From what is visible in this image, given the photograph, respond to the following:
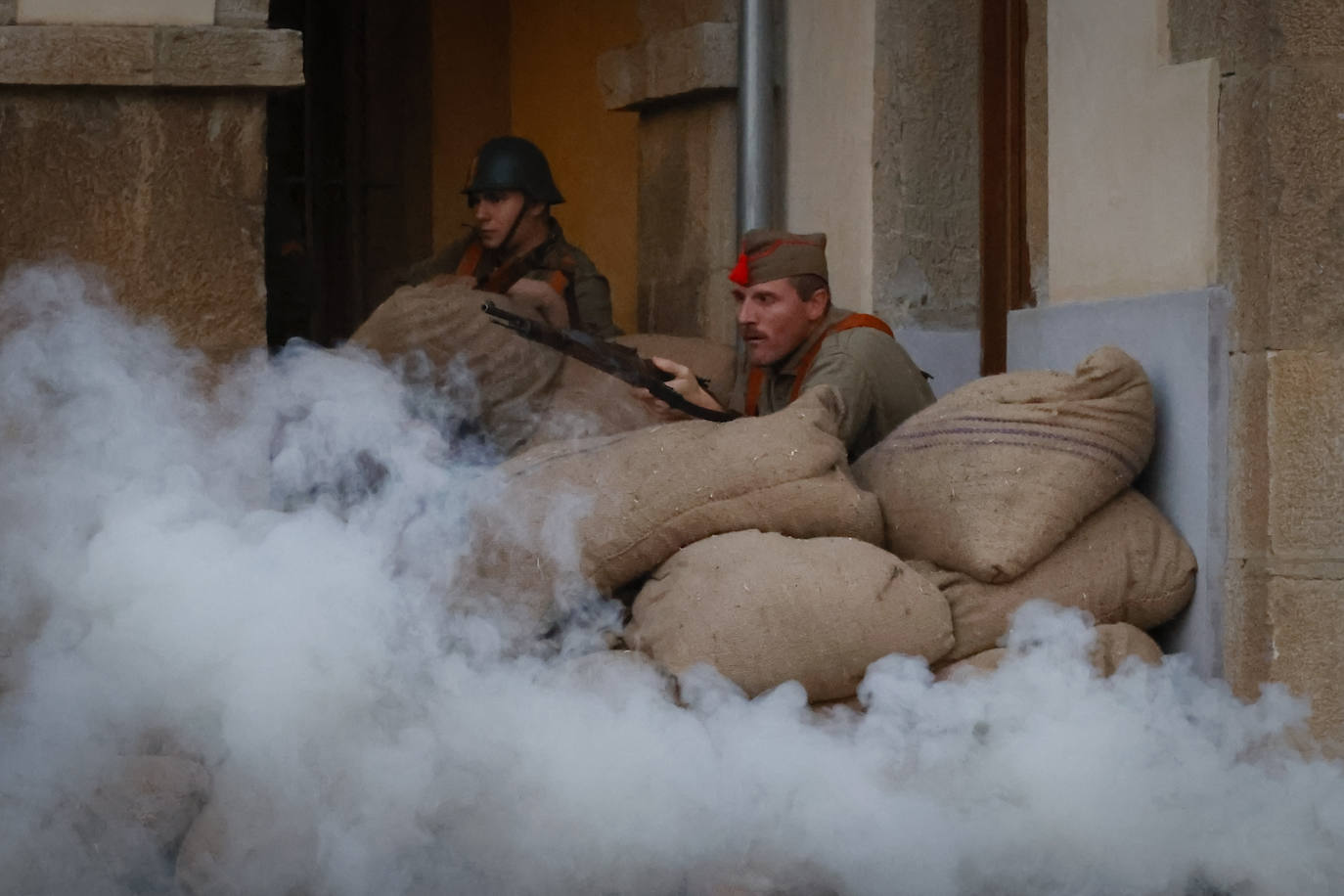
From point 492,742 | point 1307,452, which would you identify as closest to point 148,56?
point 492,742

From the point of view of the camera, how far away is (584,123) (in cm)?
819

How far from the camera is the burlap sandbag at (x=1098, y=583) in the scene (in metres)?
3.82

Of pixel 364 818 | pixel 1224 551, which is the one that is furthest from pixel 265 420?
pixel 1224 551

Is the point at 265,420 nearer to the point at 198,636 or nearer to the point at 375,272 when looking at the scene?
the point at 198,636

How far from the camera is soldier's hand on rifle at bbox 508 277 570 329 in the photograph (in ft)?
18.9

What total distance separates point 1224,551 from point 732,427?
1.04 meters

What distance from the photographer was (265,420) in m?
4.80

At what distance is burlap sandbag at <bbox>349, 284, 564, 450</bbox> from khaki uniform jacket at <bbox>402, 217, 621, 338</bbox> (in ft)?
2.49

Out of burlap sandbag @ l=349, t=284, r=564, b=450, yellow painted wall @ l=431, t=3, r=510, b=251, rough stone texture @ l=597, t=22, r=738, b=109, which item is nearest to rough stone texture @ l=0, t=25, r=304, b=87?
burlap sandbag @ l=349, t=284, r=564, b=450

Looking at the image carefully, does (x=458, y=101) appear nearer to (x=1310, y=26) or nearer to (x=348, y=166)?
(x=348, y=166)

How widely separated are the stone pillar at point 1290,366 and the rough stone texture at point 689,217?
101 inches

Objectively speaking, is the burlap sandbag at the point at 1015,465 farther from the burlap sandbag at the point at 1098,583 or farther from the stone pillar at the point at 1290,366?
the stone pillar at the point at 1290,366

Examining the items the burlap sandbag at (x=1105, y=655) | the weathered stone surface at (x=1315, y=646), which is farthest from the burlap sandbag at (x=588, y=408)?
→ the weathered stone surface at (x=1315, y=646)

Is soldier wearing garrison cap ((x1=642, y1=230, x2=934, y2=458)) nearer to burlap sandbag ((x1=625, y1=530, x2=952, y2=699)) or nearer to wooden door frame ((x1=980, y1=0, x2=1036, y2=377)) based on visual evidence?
wooden door frame ((x1=980, y1=0, x2=1036, y2=377))
